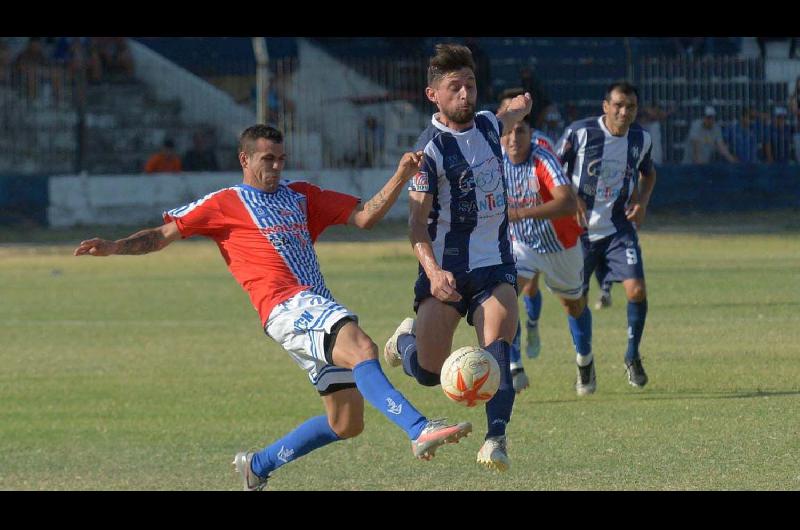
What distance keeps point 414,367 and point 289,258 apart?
4.81ft

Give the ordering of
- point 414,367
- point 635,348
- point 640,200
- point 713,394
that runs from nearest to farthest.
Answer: point 414,367, point 713,394, point 635,348, point 640,200

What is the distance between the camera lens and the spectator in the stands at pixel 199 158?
30062 mm

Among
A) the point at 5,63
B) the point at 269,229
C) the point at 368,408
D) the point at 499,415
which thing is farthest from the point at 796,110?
the point at 269,229

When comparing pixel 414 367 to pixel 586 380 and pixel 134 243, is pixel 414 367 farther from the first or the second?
pixel 586 380

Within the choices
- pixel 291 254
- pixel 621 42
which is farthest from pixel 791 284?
pixel 621 42

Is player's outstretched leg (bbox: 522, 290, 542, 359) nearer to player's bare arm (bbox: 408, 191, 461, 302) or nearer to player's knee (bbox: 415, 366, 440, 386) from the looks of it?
player's knee (bbox: 415, 366, 440, 386)

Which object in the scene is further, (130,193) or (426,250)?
(130,193)

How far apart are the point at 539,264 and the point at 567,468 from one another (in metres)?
3.58

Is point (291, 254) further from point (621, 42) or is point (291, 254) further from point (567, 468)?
point (621, 42)

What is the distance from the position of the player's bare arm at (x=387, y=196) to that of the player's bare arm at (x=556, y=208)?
8.17 feet

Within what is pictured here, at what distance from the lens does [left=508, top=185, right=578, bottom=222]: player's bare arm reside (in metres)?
10.2

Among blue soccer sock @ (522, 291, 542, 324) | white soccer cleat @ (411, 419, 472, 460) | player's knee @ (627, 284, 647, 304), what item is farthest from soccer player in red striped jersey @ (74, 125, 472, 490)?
blue soccer sock @ (522, 291, 542, 324)

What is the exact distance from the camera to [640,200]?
11828mm

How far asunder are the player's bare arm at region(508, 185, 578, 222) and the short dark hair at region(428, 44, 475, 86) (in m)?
2.27
